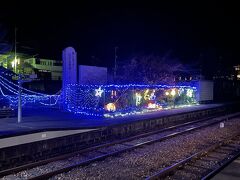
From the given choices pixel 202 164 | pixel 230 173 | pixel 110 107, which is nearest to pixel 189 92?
pixel 110 107

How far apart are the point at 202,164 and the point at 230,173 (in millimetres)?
1339

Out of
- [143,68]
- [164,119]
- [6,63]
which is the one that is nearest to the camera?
[164,119]

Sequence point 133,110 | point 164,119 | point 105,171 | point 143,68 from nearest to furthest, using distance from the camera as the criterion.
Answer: point 105,171
point 164,119
point 133,110
point 143,68

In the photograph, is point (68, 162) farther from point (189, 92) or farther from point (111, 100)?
point (189, 92)

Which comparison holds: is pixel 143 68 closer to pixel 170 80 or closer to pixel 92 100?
pixel 170 80

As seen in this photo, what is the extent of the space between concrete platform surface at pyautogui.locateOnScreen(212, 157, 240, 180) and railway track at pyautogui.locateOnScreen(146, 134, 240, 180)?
0.42 feet

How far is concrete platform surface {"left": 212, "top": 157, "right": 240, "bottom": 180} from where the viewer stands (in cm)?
736

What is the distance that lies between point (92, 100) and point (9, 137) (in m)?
9.78

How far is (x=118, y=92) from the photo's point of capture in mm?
20094

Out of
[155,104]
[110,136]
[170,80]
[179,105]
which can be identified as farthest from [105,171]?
[170,80]

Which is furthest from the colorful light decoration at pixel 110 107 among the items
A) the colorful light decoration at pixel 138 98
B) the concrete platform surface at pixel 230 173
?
the concrete platform surface at pixel 230 173

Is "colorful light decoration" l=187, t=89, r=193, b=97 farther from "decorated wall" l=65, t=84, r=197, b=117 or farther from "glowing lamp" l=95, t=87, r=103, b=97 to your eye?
"glowing lamp" l=95, t=87, r=103, b=97

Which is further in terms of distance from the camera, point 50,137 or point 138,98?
point 138,98

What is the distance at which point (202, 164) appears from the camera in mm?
8992
